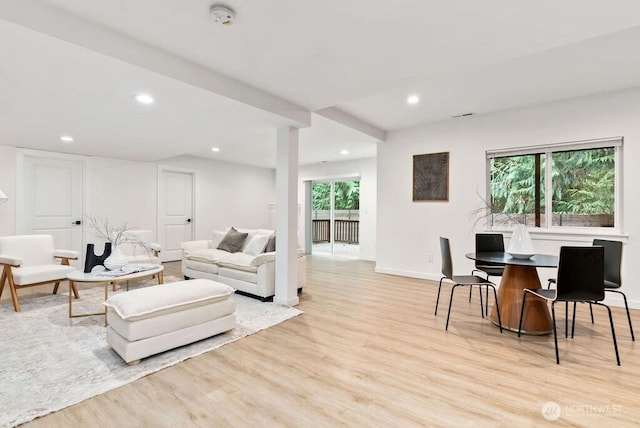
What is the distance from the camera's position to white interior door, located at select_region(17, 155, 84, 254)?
5.16 meters

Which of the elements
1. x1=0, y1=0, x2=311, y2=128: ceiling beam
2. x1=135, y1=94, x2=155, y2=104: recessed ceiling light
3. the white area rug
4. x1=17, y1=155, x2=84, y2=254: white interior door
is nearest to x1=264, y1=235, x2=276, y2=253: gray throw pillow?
the white area rug

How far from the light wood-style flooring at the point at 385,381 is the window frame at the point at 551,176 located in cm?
118

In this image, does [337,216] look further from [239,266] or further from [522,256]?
[522,256]

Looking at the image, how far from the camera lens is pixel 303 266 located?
4.20 metres

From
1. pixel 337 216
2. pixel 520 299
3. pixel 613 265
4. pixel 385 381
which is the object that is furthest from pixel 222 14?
pixel 337 216

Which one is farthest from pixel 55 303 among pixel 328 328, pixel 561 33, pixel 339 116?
pixel 561 33

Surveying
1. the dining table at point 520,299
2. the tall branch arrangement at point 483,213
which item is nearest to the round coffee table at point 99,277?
the dining table at point 520,299

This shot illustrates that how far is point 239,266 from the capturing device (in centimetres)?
412

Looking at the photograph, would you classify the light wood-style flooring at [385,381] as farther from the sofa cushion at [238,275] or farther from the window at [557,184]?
the window at [557,184]

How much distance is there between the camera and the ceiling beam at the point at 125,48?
5.79ft

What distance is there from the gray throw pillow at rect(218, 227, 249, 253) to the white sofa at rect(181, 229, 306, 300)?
0.06 meters

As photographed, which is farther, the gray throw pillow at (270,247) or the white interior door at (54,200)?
the white interior door at (54,200)

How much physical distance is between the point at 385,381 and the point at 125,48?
288cm

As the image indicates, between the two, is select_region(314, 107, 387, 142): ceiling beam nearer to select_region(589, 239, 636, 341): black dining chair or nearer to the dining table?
the dining table
